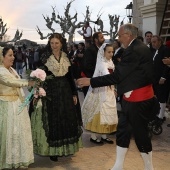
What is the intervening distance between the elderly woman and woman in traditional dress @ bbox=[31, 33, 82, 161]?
1.05ft

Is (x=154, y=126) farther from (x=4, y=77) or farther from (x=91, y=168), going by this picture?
(x=4, y=77)

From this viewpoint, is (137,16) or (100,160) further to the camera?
(137,16)

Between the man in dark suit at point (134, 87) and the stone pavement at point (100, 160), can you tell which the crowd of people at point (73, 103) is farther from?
the stone pavement at point (100, 160)

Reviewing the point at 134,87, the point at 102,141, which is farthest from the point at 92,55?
the point at 134,87

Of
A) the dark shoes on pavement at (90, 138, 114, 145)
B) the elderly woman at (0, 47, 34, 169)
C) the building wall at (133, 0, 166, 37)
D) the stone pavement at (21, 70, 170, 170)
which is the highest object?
the building wall at (133, 0, 166, 37)

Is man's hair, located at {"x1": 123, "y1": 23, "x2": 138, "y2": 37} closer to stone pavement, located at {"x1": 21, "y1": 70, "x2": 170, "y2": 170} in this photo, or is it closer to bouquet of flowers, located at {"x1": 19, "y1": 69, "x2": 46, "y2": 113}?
bouquet of flowers, located at {"x1": 19, "y1": 69, "x2": 46, "y2": 113}

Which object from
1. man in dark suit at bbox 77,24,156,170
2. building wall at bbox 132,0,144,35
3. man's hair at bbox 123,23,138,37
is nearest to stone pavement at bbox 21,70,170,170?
man in dark suit at bbox 77,24,156,170

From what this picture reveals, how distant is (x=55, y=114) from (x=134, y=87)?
128cm

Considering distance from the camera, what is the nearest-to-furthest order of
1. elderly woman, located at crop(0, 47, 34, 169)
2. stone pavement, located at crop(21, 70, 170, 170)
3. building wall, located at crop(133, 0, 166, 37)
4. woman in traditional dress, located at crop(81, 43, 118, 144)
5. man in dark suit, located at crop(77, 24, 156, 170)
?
1. man in dark suit, located at crop(77, 24, 156, 170)
2. elderly woman, located at crop(0, 47, 34, 169)
3. stone pavement, located at crop(21, 70, 170, 170)
4. woman in traditional dress, located at crop(81, 43, 118, 144)
5. building wall, located at crop(133, 0, 166, 37)

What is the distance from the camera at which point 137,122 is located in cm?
374

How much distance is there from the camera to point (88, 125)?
533 centimetres

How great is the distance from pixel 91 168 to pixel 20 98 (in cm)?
132

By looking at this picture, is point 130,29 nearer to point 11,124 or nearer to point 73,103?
point 73,103

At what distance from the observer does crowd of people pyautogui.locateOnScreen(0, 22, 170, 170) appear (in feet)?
12.2
